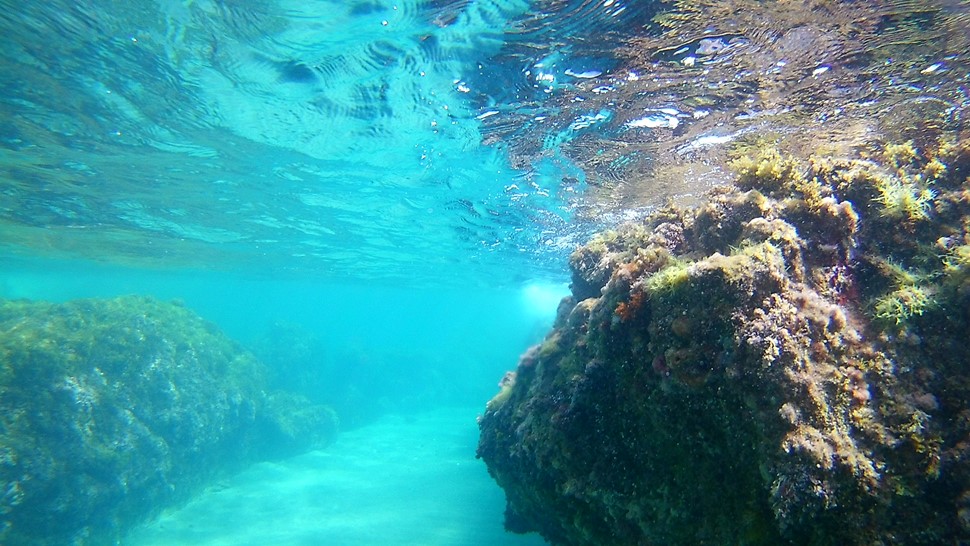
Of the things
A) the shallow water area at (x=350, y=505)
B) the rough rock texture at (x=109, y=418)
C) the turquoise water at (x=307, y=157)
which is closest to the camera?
the turquoise water at (x=307, y=157)

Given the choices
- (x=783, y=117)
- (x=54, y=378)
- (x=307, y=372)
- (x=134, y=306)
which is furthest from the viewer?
(x=307, y=372)

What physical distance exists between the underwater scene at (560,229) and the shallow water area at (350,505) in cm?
17

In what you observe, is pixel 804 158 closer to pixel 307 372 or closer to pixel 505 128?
pixel 505 128

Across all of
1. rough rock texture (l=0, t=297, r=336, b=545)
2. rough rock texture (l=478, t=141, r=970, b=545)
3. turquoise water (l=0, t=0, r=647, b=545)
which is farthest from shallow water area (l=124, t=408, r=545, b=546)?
rough rock texture (l=478, t=141, r=970, b=545)

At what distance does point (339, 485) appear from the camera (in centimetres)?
1903

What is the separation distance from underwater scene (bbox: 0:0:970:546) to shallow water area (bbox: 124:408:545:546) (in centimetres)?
17

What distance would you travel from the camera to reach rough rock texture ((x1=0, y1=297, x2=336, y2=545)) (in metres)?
13.4

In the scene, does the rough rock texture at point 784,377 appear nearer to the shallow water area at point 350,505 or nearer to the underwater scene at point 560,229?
the underwater scene at point 560,229

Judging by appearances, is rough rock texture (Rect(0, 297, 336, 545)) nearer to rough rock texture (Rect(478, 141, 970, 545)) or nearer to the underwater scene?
the underwater scene

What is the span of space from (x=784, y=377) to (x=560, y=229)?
16.6 m

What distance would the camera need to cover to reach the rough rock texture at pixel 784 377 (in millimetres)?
3586

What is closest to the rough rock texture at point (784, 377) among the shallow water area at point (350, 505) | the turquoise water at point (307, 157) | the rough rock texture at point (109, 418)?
the turquoise water at point (307, 157)

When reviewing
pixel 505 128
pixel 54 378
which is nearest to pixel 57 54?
pixel 505 128

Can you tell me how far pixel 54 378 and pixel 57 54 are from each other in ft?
39.6
